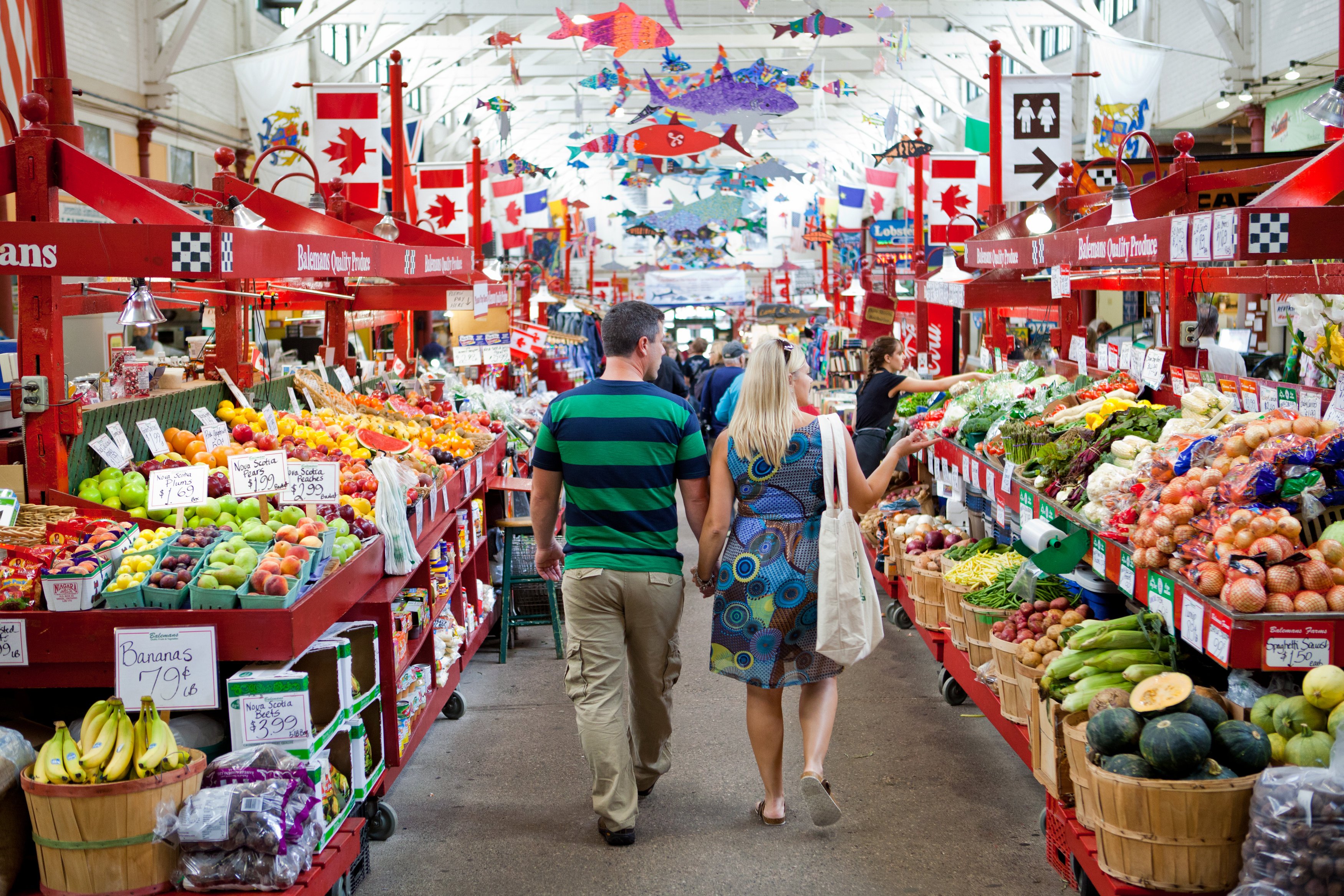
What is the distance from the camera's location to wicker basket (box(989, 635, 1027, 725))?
4.32 metres

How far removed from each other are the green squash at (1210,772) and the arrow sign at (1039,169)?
307 inches

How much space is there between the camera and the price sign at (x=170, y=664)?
323 cm

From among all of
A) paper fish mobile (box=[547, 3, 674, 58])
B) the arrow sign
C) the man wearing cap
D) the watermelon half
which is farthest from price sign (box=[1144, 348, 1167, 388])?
paper fish mobile (box=[547, 3, 674, 58])

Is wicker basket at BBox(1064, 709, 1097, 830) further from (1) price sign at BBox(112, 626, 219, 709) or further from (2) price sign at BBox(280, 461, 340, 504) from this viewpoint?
(2) price sign at BBox(280, 461, 340, 504)

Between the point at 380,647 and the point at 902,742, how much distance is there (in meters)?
2.37

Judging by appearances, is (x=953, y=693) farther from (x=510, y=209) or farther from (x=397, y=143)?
(x=510, y=209)

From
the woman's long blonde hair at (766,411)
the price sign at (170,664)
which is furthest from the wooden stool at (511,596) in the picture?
the price sign at (170,664)

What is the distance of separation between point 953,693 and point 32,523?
13.3 ft

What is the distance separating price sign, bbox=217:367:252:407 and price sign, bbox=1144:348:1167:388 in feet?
15.1

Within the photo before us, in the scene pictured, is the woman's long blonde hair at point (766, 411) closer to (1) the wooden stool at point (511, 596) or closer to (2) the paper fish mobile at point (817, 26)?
(1) the wooden stool at point (511, 596)

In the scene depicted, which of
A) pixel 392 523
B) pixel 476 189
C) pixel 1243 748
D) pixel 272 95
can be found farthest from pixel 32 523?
pixel 476 189

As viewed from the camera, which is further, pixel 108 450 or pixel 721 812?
pixel 108 450

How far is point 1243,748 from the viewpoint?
2.84 metres

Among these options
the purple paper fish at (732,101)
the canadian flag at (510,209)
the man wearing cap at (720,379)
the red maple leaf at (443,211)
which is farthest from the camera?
the canadian flag at (510,209)
